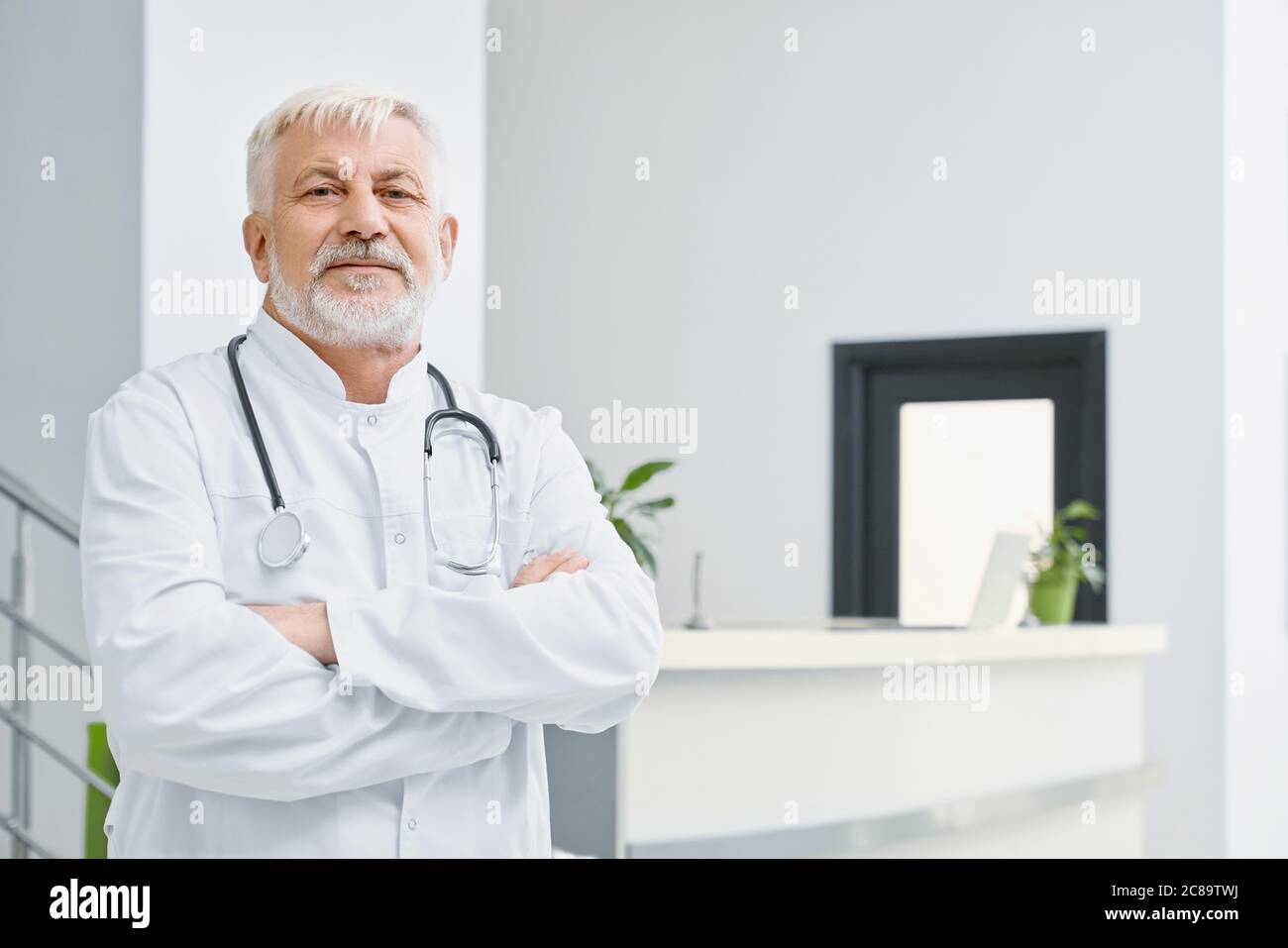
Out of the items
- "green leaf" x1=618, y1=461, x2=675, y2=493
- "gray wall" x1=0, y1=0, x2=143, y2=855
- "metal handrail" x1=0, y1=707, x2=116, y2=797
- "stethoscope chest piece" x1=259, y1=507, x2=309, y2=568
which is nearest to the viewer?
"stethoscope chest piece" x1=259, y1=507, x2=309, y2=568

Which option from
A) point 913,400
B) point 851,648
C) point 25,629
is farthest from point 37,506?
point 913,400

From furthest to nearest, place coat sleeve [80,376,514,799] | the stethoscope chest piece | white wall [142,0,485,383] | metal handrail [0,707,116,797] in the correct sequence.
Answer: white wall [142,0,485,383] → metal handrail [0,707,116,797] → the stethoscope chest piece → coat sleeve [80,376,514,799]

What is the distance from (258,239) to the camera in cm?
133

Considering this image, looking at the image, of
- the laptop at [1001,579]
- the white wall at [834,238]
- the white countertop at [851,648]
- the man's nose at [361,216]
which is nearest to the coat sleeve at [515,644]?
the man's nose at [361,216]

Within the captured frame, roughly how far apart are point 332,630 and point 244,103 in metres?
1.67

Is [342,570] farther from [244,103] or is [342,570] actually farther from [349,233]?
[244,103]

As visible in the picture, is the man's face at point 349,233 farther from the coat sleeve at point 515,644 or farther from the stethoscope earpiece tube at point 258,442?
the coat sleeve at point 515,644

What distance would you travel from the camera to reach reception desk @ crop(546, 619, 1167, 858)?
2111 millimetres

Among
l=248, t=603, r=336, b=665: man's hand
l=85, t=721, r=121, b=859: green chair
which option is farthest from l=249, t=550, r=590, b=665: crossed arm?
l=85, t=721, r=121, b=859: green chair

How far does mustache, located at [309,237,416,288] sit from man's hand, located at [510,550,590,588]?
0.33 meters

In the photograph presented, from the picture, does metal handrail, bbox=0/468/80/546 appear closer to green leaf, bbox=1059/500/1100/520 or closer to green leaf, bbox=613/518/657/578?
green leaf, bbox=613/518/657/578

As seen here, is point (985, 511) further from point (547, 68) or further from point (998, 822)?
point (547, 68)

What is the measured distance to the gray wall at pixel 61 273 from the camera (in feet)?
8.57
